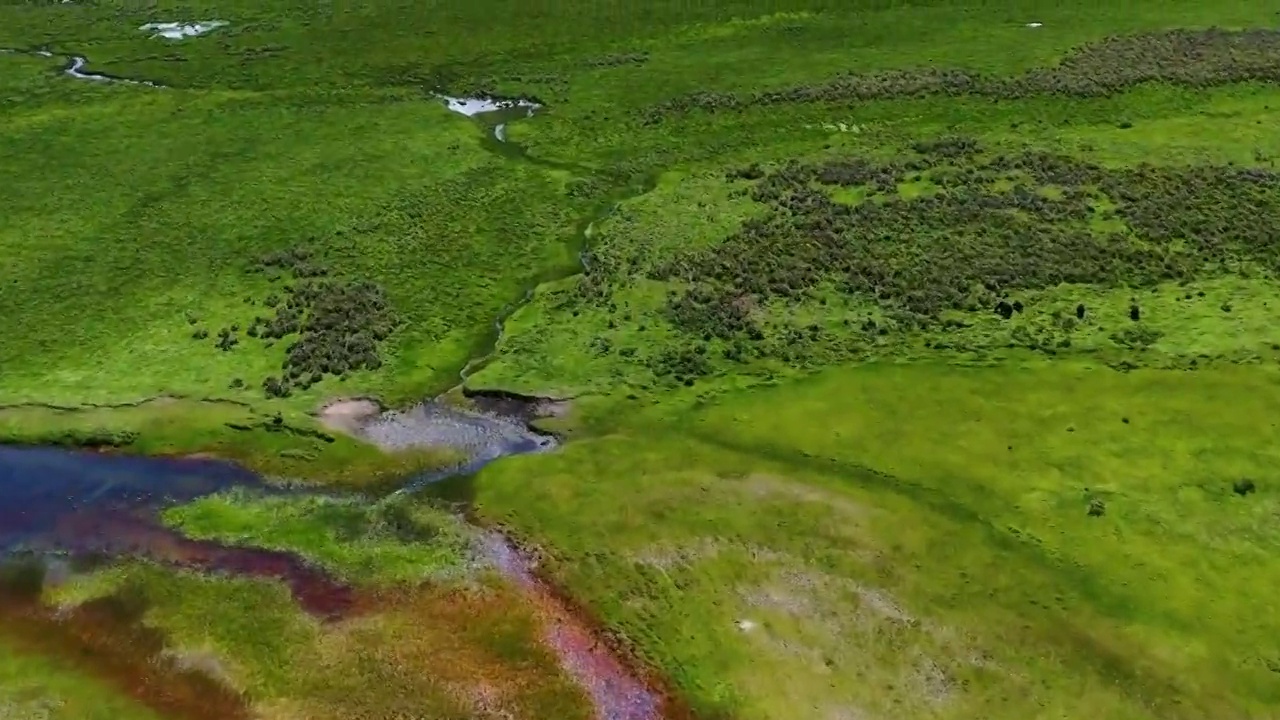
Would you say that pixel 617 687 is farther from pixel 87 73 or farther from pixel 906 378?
pixel 87 73

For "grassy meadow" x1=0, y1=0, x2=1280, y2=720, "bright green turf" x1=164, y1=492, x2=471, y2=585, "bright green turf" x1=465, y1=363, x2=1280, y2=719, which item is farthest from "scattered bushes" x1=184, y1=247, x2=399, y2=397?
"bright green turf" x1=465, y1=363, x2=1280, y2=719

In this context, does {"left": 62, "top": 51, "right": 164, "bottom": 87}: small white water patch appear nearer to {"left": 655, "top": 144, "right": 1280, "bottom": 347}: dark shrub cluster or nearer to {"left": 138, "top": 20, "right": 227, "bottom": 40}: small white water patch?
{"left": 138, "top": 20, "right": 227, "bottom": 40}: small white water patch

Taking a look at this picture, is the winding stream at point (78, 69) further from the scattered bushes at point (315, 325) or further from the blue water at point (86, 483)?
the blue water at point (86, 483)

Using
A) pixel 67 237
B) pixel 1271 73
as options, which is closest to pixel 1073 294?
pixel 1271 73

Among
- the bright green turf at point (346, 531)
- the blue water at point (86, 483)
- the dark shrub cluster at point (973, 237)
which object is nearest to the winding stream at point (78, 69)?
the blue water at point (86, 483)

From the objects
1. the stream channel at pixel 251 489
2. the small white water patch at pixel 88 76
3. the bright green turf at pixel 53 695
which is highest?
the small white water patch at pixel 88 76

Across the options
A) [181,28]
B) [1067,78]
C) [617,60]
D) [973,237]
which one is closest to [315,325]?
[973,237]
